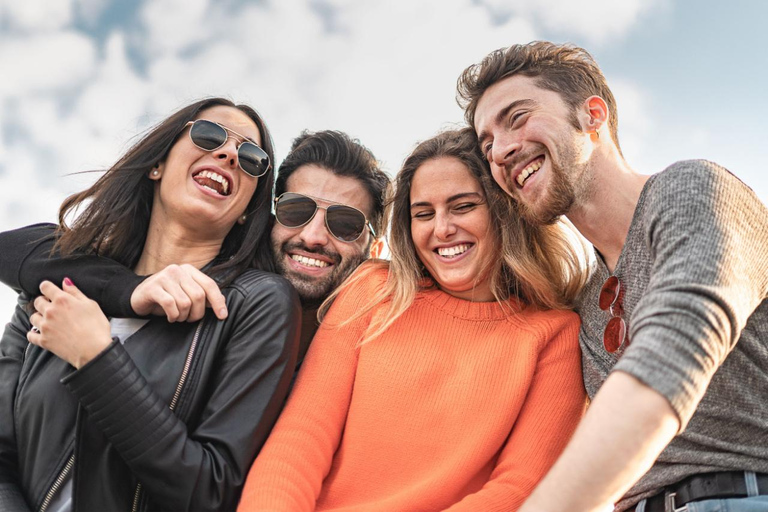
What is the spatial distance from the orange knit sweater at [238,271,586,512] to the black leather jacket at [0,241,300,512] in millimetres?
188

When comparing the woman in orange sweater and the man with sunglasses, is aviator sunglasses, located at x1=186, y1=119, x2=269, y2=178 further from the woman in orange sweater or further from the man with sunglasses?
the woman in orange sweater

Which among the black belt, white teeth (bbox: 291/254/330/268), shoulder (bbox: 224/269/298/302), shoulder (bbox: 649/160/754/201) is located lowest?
the black belt

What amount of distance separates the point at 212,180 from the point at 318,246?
735 millimetres

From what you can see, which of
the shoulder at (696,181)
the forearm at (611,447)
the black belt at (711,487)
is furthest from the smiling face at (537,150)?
the forearm at (611,447)

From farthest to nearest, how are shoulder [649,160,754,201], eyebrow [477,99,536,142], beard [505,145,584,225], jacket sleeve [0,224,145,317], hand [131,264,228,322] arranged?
eyebrow [477,99,536,142]
beard [505,145,584,225]
jacket sleeve [0,224,145,317]
hand [131,264,228,322]
shoulder [649,160,754,201]

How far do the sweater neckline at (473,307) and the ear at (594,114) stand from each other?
987mm

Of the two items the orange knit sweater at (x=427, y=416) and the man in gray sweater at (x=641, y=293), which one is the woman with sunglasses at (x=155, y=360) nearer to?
the orange knit sweater at (x=427, y=416)

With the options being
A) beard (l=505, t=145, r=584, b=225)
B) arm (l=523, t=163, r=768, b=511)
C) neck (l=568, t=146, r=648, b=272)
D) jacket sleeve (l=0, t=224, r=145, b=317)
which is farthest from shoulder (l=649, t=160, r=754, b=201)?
jacket sleeve (l=0, t=224, r=145, b=317)

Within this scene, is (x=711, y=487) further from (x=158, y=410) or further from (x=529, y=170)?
(x=158, y=410)

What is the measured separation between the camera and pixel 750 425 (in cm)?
239

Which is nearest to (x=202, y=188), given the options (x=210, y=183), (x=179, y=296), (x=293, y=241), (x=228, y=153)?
(x=210, y=183)

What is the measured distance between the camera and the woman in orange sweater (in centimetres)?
267

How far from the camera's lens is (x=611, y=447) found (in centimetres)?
166

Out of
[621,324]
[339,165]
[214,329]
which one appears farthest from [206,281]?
[621,324]
